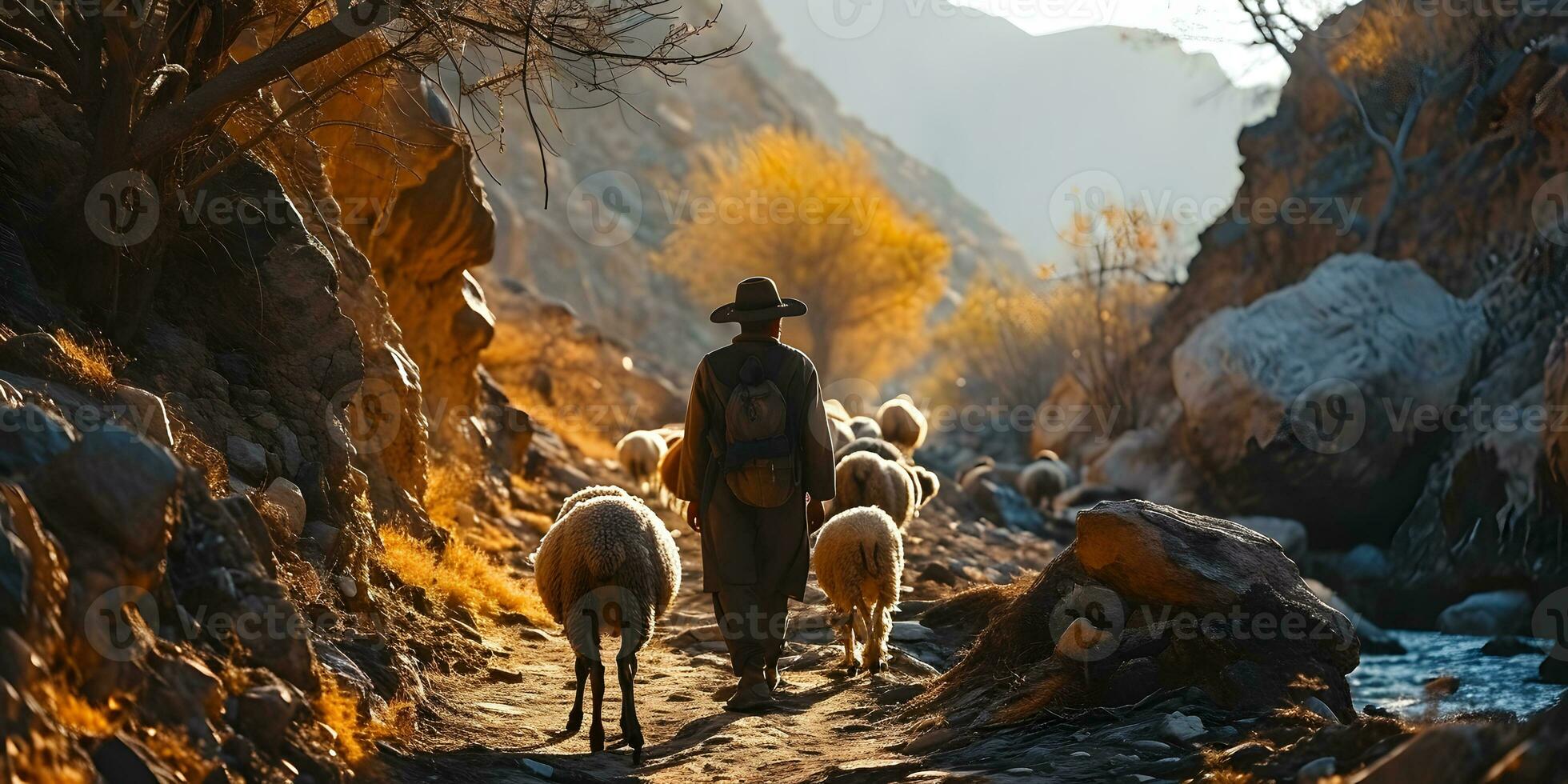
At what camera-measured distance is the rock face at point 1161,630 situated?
587 cm

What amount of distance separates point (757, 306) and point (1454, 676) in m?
7.36

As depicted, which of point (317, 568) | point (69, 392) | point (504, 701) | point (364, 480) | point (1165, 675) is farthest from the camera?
point (364, 480)

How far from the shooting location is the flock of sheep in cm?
622

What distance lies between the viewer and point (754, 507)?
709cm

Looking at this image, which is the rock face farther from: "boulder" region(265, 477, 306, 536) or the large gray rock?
the large gray rock

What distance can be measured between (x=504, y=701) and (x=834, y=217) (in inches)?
1356

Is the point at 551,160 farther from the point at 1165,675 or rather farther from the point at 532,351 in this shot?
the point at 1165,675

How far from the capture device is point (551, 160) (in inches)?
2901

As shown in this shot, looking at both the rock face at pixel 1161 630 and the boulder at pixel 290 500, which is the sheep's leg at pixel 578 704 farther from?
the rock face at pixel 1161 630

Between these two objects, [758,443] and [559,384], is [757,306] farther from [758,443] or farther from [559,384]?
[559,384]

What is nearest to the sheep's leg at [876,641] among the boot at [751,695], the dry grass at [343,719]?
the boot at [751,695]

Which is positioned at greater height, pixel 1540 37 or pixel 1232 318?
pixel 1540 37

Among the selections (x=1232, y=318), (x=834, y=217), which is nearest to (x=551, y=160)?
(x=834, y=217)

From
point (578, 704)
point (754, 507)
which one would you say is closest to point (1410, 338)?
point (754, 507)
